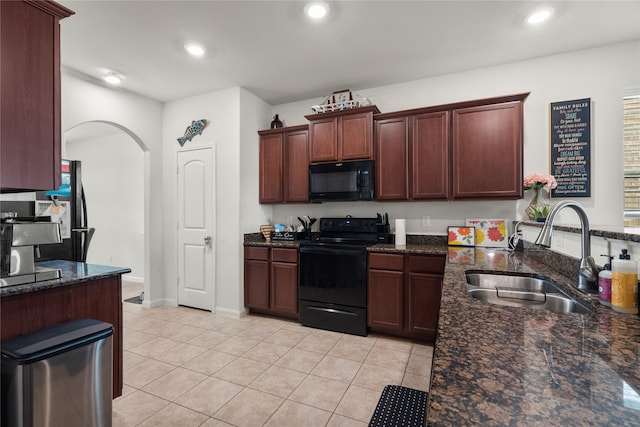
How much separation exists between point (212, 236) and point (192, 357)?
1.50 metres

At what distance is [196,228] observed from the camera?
3795 mm

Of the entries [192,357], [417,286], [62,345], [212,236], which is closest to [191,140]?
[212,236]

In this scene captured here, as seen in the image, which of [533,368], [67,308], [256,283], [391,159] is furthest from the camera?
[256,283]

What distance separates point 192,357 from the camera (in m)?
2.57

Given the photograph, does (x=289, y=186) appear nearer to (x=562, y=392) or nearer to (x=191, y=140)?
(x=191, y=140)

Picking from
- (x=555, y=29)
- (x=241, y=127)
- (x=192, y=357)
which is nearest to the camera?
(x=555, y=29)

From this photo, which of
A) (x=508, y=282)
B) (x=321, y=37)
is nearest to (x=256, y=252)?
(x=321, y=37)

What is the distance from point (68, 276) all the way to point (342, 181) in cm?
250

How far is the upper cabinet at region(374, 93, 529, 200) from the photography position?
2727 millimetres

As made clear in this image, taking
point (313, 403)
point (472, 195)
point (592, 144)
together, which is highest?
point (592, 144)

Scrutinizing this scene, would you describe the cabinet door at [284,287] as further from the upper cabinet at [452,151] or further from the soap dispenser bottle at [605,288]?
the soap dispenser bottle at [605,288]

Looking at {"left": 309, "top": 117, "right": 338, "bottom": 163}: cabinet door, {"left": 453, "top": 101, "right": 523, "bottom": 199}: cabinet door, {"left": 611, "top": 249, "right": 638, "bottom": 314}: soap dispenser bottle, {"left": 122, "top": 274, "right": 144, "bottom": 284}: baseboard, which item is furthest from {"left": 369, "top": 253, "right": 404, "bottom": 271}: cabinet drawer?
{"left": 122, "top": 274, "right": 144, "bottom": 284}: baseboard

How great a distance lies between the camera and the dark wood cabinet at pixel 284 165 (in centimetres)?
362

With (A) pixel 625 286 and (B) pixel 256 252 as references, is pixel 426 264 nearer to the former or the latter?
(A) pixel 625 286
